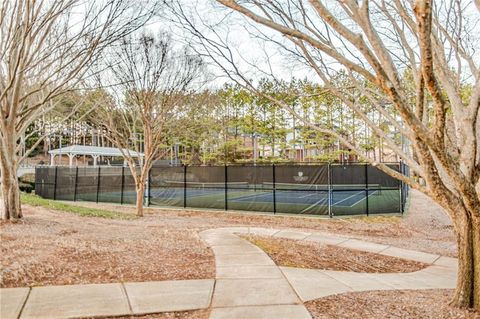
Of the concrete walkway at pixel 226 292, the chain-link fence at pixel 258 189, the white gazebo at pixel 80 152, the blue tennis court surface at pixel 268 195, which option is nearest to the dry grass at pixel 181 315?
the concrete walkway at pixel 226 292

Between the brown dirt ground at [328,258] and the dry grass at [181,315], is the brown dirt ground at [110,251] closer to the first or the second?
the dry grass at [181,315]

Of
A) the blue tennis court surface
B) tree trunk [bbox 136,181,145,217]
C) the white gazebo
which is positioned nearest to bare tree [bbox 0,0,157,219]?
tree trunk [bbox 136,181,145,217]

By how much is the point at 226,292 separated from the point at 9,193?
674 centimetres

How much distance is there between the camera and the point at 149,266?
4.76 metres

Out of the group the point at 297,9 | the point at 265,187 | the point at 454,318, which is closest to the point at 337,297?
the point at 454,318

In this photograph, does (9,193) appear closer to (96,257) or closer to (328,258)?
(96,257)

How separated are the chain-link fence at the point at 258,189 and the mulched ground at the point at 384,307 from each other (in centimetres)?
763

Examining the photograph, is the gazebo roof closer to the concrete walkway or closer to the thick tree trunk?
the thick tree trunk

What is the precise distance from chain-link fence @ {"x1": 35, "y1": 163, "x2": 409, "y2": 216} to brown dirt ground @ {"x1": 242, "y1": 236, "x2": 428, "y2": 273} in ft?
17.4

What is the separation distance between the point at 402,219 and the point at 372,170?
5.56m

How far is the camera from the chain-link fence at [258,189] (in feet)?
41.6

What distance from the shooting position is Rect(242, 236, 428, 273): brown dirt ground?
5.36 meters

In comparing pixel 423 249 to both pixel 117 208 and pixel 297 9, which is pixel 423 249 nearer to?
pixel 297 9

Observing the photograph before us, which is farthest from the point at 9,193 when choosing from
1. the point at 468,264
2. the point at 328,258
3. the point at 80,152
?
the point at 80,152
